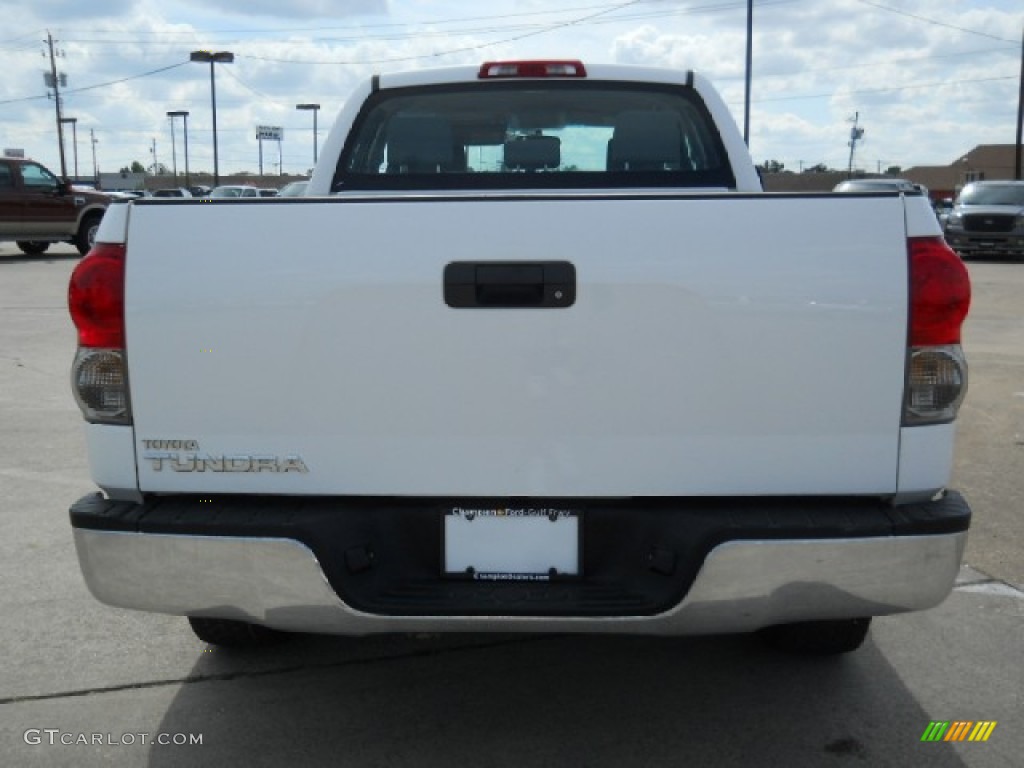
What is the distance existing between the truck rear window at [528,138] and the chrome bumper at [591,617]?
6.70ft

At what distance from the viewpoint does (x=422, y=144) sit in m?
4.27

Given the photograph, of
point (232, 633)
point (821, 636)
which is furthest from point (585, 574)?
point (232, 633)

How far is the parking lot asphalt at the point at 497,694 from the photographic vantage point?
2.91 metres

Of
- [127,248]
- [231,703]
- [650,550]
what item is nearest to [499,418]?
[650,550]

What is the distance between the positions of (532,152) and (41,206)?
2091 cm

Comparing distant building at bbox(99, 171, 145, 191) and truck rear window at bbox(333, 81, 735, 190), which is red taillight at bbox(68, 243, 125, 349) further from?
distant building at bbox(99, 171, 145, 191)

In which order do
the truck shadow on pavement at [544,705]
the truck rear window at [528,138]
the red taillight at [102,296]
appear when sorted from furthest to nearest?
the truck rear window at [528,138] < the truck shadow on pavement at [544,705] < the red taillight at [102,296]

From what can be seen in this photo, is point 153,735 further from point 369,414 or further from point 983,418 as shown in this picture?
point 983,418

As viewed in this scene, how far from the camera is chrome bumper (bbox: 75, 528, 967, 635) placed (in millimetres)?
2434

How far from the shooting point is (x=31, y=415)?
748 cm

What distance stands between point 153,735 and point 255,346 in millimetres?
1342
